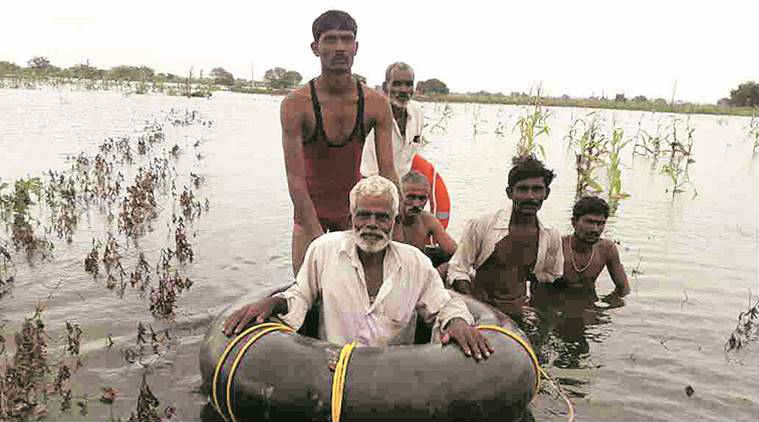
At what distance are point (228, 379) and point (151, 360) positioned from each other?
136 cm

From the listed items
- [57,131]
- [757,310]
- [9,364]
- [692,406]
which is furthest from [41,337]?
[57,131]

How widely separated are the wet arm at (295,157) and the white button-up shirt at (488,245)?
134cm

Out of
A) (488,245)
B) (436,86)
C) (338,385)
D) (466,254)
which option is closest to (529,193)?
(488,245)

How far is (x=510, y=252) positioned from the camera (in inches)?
195

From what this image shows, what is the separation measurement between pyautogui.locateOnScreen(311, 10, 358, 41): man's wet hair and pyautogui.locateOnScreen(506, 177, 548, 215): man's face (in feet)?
5.36

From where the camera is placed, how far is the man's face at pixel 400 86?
5.33 metres

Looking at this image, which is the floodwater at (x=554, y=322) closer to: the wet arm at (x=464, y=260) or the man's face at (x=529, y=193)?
the wet arm at (x=464, y=260)

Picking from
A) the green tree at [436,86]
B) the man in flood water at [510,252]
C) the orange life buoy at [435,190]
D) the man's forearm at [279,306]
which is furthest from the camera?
the green tree at [436,86]

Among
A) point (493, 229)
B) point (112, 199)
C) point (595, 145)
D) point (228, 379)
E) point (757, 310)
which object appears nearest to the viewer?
point (228, 379)

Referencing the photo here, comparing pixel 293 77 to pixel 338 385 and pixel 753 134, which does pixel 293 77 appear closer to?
pixel 753 134

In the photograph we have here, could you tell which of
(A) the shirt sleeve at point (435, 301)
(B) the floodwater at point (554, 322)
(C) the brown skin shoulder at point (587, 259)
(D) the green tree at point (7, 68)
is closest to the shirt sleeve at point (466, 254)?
(B) the floodwater at point (554, 322)

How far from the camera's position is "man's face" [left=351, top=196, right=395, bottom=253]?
327cm

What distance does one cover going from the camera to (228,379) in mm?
3279

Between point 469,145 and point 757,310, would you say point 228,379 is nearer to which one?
point 757,310
